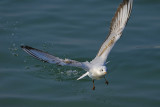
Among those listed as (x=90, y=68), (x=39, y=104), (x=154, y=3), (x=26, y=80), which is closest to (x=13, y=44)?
(x=26, y=80)

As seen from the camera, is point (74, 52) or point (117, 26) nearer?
point (117, 26)

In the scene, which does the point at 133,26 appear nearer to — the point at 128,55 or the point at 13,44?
the point at 128,55

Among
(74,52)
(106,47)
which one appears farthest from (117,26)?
(74,52)

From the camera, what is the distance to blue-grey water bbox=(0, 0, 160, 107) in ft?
34.3

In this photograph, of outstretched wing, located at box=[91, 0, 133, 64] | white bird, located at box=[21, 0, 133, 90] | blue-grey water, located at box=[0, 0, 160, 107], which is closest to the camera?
white bird, located at box=[21, 0, 133, 90]

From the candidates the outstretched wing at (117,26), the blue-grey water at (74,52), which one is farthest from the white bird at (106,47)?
the blue-grey water at (74,52)

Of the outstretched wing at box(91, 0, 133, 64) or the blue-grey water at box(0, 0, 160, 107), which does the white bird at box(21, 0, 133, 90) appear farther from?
the blue-grey water at box(0, 0, 160, 107)

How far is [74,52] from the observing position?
12.3 meters

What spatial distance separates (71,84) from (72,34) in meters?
2.53

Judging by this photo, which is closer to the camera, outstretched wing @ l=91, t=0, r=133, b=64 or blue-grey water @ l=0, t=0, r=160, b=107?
outstretched wing @ l=91, t=0, r=133, b=64

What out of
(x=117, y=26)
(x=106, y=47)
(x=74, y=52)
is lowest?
(x=106, y=47)

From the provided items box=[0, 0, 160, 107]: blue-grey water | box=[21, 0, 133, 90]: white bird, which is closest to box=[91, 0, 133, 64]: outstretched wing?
box=[21, 0, 133, 90]: white bird

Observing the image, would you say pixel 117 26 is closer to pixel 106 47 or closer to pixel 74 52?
pixel 106 47

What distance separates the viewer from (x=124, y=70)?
1159 cm
